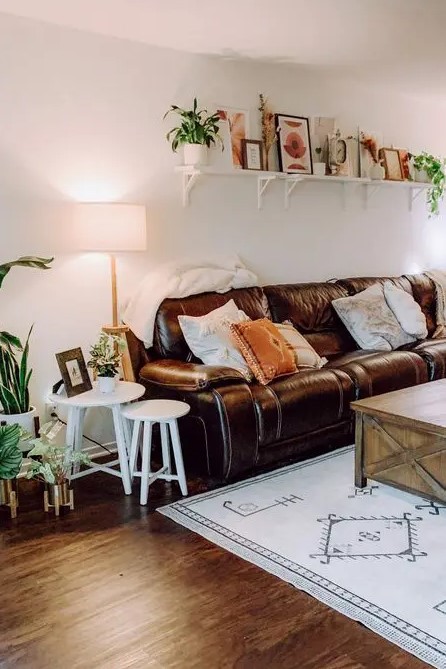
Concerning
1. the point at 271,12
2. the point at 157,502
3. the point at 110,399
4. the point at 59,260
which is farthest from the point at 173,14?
the point at 157,502

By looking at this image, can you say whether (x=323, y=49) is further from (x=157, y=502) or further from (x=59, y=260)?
(x=157, y=502)

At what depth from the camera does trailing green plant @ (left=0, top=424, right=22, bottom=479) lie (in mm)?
2969

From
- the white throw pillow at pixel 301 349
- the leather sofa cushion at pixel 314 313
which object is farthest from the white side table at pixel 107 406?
the leather sofa cushion at pixel 314 313

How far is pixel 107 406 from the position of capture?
3.30 m

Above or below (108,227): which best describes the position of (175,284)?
below

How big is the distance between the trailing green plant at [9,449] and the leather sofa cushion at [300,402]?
1.17 m

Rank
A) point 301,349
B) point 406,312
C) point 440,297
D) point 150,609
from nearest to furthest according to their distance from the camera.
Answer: point 150,609 < point 301,349 < point 406,312 < point 440,297

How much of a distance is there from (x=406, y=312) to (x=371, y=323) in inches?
14.8

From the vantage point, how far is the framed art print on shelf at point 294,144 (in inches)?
186

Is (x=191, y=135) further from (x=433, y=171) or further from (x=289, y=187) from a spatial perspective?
(x=433, y=171)

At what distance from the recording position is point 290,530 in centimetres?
284

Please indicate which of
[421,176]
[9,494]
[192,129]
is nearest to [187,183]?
[192,129]

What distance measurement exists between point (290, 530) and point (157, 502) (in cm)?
70

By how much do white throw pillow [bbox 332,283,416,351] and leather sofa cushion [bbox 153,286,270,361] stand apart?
2.40 ft
